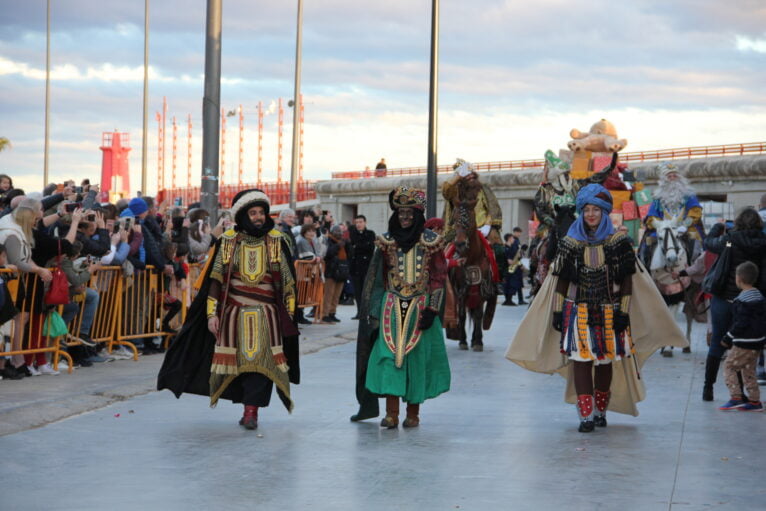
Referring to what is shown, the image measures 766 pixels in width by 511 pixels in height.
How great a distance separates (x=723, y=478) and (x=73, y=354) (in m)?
7.55

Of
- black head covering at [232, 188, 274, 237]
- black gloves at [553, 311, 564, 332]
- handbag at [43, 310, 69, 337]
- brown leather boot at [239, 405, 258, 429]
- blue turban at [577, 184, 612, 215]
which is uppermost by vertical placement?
blue turban at [577, 184, 612, 215]

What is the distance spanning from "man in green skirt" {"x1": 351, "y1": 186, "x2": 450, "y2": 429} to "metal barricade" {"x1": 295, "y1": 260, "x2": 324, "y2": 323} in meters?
9.77

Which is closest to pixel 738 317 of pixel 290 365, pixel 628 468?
pixel 628 468

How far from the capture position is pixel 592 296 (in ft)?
28.7

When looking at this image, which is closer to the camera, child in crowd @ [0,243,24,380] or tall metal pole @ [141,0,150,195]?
child in crowd @ [0,243,24,380]

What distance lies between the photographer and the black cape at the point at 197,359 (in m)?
8.96

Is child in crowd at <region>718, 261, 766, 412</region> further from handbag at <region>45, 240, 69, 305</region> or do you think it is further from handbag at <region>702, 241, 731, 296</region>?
handbag at <region>45, 240, 69, 305</region>

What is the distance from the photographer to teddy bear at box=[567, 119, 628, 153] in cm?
1706

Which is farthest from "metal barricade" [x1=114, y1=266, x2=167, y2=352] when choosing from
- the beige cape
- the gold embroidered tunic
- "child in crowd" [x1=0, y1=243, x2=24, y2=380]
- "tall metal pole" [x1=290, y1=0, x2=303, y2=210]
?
"tall metal pole" [x1=290, y1=0, x2=303, y2=210]

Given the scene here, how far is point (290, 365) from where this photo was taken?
903cm

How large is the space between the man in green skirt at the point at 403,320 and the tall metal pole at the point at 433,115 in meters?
13.0

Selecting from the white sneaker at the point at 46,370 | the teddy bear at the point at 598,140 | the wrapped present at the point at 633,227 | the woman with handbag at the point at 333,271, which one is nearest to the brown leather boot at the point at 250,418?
the white sneaker at the point at 46,370

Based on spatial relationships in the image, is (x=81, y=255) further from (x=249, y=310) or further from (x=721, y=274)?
(x=721, y=274)

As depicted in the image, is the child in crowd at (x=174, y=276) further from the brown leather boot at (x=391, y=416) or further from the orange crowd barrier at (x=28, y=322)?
the brown leather boot at (x=391, y=416)
